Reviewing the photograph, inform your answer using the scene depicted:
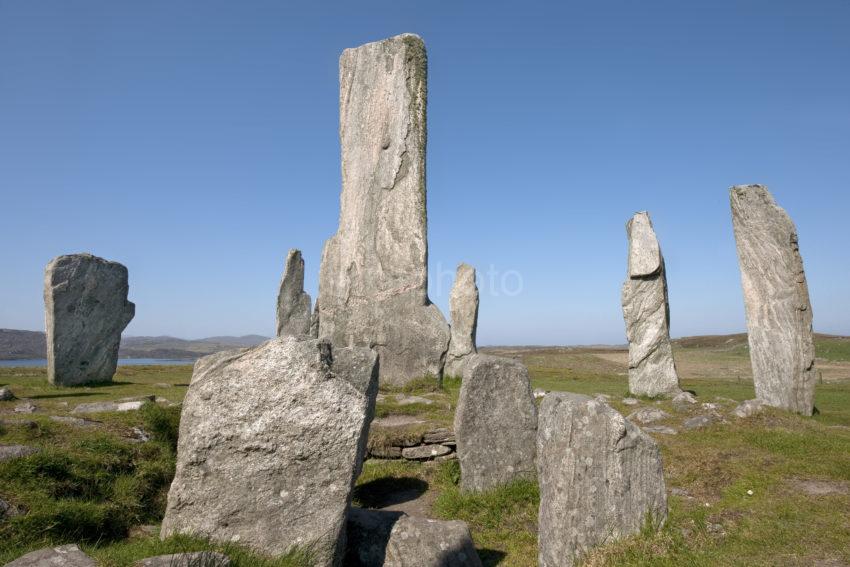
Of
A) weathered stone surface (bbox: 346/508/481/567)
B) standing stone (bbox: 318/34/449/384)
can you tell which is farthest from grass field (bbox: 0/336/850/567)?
standing stone (bbox: 318/34/449/384)

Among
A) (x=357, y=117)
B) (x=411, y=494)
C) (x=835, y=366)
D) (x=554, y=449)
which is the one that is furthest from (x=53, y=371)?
(x=835, y=366)

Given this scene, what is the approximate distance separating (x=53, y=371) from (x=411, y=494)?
1366cm

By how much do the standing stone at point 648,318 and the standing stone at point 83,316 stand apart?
16140mm

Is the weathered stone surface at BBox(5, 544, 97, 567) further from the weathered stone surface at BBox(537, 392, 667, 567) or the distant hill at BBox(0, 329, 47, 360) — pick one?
the distant hill at BBox(0, 329, 47, 360)

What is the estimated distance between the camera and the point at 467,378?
26.4 ft

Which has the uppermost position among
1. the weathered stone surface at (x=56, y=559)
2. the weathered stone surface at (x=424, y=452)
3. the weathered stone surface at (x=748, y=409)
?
the weathered stone surface at (x=56, y=559)

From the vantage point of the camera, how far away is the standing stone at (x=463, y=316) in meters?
21.4

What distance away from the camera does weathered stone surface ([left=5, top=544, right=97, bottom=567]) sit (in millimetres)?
3936

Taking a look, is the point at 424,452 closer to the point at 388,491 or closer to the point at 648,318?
the point at 388,491

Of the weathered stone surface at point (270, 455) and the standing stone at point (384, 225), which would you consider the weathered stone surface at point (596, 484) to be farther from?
the standing stone at point (384, 225)

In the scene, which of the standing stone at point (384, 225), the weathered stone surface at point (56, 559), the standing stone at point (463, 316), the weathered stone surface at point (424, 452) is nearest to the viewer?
the weathered stone surface at point (56, 559)

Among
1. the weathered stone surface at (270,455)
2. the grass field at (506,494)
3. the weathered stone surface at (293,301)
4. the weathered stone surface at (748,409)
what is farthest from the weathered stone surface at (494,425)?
the weathered stone surface at (293,301)

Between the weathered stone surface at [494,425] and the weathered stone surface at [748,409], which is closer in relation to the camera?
the weathered stone surface at [494,425]

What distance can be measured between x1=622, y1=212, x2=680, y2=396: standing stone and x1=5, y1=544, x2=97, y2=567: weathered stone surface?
561 inches
